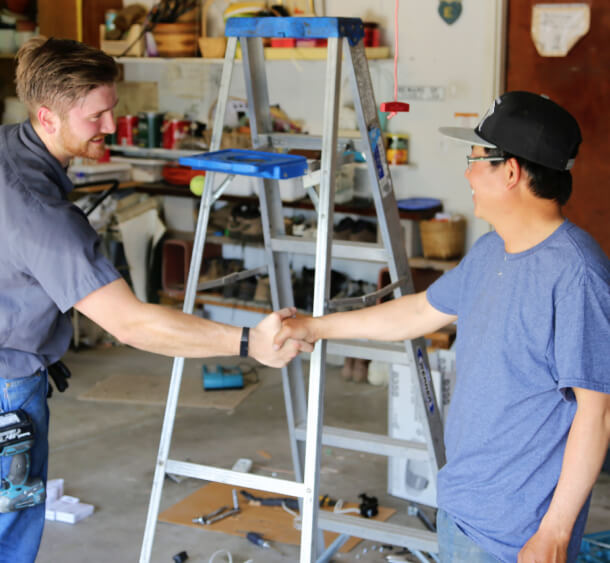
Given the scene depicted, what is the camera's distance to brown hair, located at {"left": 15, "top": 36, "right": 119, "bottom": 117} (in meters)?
2.17

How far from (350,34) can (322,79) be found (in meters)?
3.33

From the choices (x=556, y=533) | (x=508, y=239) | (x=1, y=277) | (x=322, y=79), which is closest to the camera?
(x=556, y=533)

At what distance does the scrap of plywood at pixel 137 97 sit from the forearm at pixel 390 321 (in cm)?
466

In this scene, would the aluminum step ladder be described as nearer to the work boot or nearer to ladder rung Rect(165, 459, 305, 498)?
ladder rung Rect(165, 459, 305, 498)

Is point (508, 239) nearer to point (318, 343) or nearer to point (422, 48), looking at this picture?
point (318, 343)

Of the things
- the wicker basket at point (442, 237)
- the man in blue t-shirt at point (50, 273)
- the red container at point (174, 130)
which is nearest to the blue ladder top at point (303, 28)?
the man in blue t-shirt at point (50, 273)

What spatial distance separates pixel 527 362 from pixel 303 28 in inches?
53.4

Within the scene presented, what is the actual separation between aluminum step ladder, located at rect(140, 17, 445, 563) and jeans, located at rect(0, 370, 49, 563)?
0.48 metres

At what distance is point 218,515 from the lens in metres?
3.77

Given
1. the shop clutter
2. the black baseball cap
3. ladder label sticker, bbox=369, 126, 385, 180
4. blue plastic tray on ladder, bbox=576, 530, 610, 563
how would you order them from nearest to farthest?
the black baseball cap → ladder label sticker, bbox=369, 126, 385, 180 → blue plastic tray on ladder, bbox=576, 530, 610, 563 → the shop clutter

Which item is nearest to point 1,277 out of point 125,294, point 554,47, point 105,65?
point 125,294

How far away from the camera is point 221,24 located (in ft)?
20.4

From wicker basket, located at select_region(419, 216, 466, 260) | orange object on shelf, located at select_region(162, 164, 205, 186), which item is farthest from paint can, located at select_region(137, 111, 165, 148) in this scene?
wicker basket, located at select_region(419, 216, 466, 260)

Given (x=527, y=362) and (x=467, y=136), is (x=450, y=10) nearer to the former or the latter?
(x=467, y=136)
